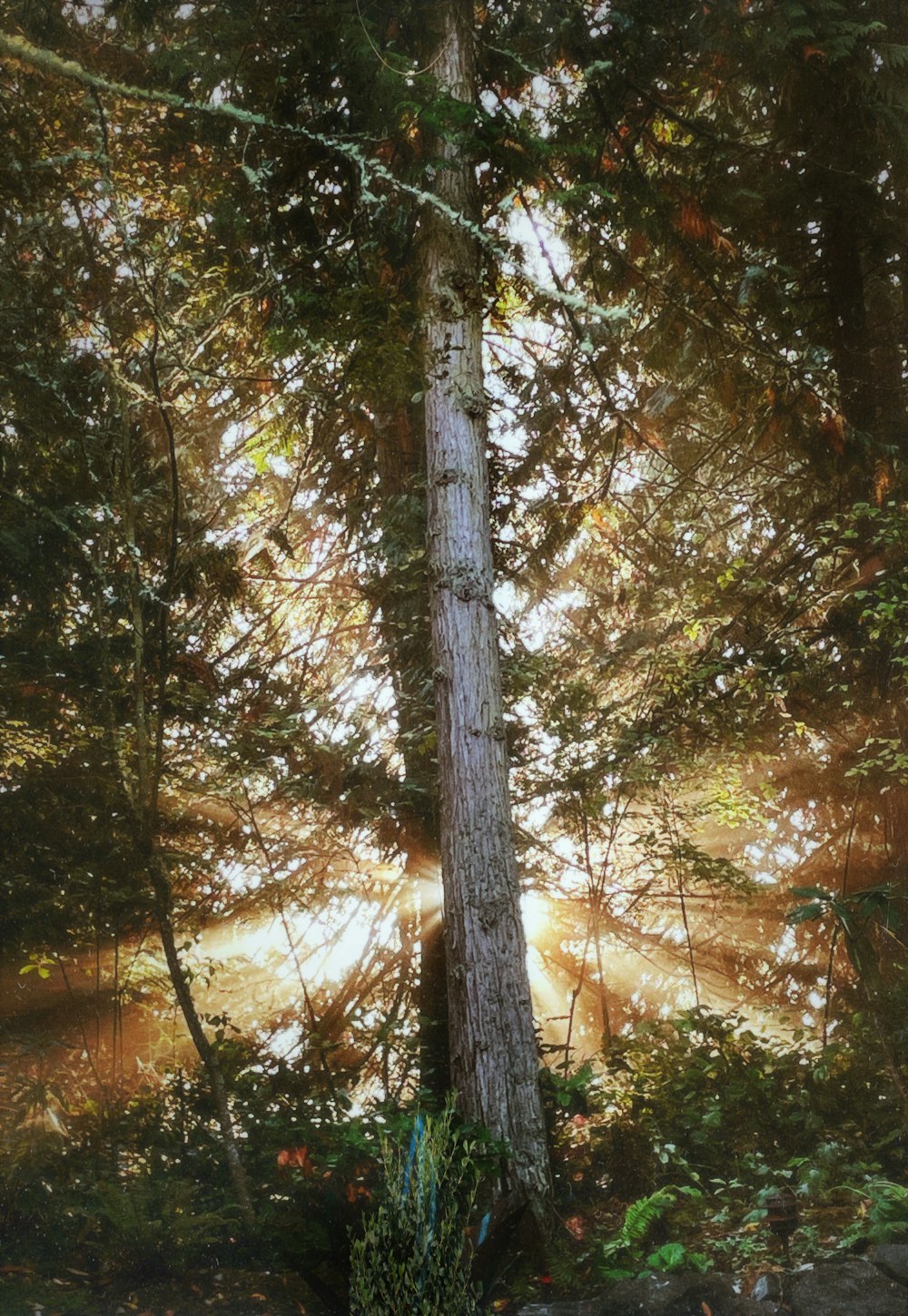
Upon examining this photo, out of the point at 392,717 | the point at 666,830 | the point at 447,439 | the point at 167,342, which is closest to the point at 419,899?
the point at 392,717

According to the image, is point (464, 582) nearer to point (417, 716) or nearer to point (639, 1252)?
point (417, 716)

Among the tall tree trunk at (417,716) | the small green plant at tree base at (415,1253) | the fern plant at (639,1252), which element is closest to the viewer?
the small green plant at tree base at (415,1253)

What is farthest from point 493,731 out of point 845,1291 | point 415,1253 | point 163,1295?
point 163,1295

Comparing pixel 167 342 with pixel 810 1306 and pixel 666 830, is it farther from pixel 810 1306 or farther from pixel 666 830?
pixel 810 1306

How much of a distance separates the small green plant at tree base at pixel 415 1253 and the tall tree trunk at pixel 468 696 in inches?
38.6

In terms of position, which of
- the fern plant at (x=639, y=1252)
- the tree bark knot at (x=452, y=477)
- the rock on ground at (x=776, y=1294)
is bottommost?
the rock on ground at (x=776, y=1294)

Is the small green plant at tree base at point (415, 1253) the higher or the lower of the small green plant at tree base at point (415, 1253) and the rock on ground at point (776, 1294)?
A: the higher

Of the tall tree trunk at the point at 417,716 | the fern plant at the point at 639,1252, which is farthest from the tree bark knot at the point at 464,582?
the fern plant at the point at 639,1252

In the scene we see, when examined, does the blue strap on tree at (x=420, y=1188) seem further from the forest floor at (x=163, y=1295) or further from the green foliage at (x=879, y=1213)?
the green foliage at (x=879, y=1213)

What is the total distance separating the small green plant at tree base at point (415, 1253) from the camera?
3547 millimetres

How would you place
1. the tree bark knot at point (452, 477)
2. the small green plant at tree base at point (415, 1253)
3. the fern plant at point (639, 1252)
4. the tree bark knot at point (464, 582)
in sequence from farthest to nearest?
the tree bark knot at point (452, 477), the tree bark knot at point (464, 582), the fern plant at point (639, 1252), the small green plant at tree base at point (415, 1253)

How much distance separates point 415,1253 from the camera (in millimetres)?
3559

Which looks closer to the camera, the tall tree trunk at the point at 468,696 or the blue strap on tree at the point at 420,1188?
the blue strap on tree at the point at 420,1188

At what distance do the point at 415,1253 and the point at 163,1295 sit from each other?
79.8 inches
